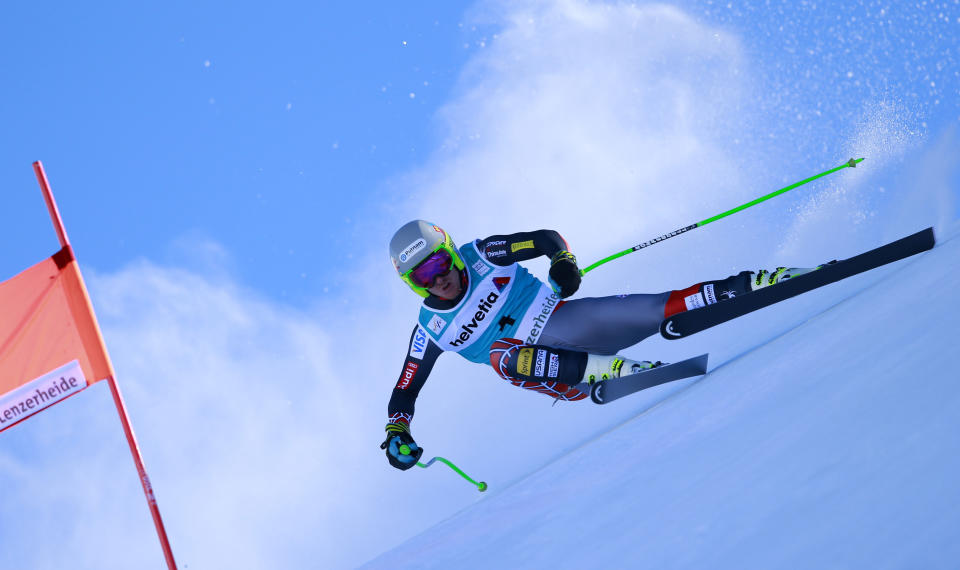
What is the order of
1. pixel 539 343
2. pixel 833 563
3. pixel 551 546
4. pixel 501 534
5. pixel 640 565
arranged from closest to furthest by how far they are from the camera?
pixel 833 563, pixel 640 565, pixel 551 546, pixel 501 534, pixel 539 343

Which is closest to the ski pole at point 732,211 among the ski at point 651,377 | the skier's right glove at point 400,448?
the ski at point 651,377

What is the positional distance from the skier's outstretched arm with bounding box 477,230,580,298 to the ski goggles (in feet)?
1.16

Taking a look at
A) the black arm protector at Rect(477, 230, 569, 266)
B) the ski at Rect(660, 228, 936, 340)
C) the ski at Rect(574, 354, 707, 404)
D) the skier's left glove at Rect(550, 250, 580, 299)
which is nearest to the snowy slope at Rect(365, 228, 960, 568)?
the ski at Rect(660, 228, 936, 340)

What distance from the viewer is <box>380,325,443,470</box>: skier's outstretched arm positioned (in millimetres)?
5238

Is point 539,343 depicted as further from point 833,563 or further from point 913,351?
point 833,563

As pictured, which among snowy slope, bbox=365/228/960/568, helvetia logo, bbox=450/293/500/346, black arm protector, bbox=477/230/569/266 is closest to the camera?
snowy slope, bbox=365/228/960/568

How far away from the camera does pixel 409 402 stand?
549 cm

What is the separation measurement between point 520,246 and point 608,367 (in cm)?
102

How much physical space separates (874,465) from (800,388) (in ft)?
2.76

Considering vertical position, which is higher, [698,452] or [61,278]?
[61,278]

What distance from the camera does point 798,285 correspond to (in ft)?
12.9

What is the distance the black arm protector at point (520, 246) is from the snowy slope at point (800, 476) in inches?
94.9

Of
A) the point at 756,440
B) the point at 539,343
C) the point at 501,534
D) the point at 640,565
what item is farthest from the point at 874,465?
the point at 539,343

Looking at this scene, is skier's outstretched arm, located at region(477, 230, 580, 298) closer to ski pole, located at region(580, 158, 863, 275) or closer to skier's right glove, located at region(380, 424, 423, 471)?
ski pole, located at region(580, 158, 863, 275)
